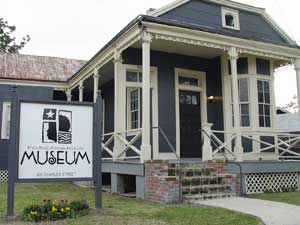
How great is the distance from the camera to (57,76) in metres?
16.1

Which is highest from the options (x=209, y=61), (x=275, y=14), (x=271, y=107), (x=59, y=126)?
(x=275, y=14)

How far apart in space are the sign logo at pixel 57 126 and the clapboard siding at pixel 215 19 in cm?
518

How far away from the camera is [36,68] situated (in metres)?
16.6

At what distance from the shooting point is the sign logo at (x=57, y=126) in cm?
616

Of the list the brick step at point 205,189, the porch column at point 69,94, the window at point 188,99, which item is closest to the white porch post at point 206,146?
the brick step at point 205,189

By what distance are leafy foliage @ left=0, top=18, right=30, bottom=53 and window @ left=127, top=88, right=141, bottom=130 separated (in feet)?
92.9

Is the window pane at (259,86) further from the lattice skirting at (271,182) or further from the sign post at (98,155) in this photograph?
the sign post at (98,155)

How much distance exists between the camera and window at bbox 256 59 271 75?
11.6 meters

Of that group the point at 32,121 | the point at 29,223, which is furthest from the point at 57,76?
the point at 29,223

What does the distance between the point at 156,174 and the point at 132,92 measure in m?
4.15

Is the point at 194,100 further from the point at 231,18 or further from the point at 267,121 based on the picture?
the point at 231,18

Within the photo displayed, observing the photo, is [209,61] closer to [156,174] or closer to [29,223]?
[156,174]

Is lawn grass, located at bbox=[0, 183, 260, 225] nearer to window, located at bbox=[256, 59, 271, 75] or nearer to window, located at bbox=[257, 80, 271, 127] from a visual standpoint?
window, located at bbox=[257, 80, 271, 127]

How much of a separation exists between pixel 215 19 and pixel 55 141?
7.18 m
